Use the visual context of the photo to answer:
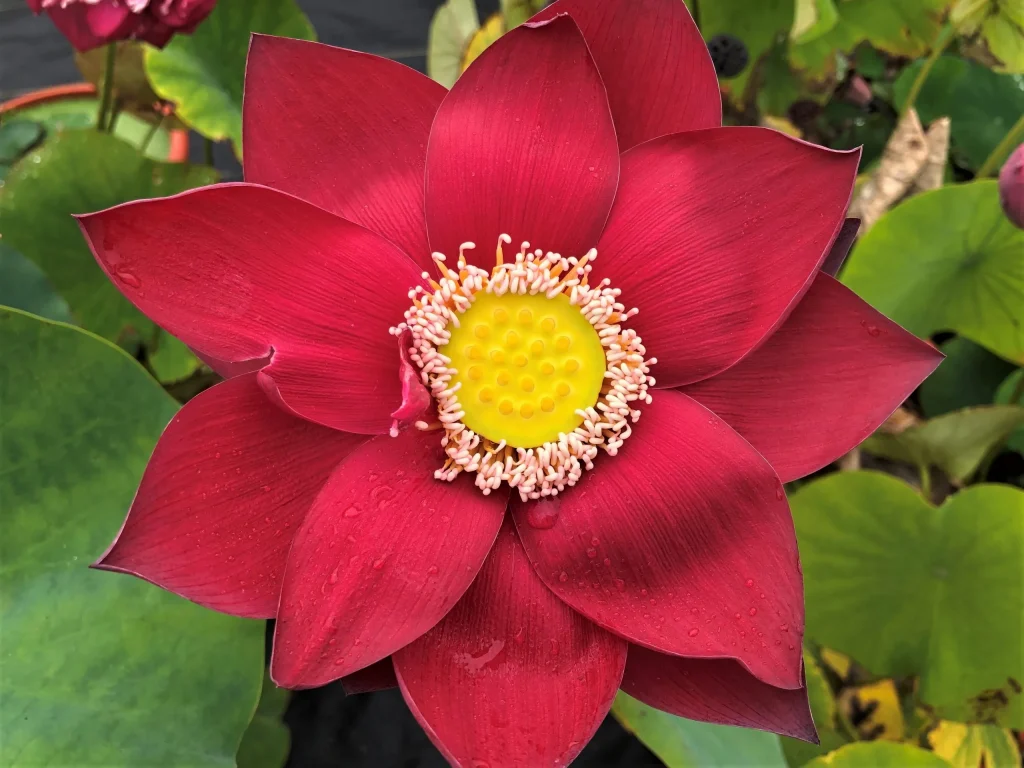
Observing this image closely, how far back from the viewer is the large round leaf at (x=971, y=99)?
0.96m

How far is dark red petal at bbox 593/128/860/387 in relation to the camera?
44cm

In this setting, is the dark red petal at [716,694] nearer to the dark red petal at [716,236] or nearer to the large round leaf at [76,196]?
the dark red petal at [716,236]

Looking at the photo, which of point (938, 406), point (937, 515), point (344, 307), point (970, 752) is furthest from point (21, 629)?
point (938, 406)

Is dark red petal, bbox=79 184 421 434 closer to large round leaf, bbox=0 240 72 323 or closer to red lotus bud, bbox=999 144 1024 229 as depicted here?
large round leaf, bbox=0 240 72 323

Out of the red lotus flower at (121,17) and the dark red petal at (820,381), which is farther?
the red lotus flower at (121,17)

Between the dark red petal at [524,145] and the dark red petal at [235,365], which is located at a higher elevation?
the dark red petal at [524,145]

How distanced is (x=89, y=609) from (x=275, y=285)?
282 millimetres

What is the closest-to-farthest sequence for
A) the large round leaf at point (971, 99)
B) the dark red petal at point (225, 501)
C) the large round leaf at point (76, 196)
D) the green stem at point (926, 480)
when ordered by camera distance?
the dark red petal at point (225, 501) → the large round leaf at point (76, 196) → the green stem at point (926, 480) → the large round leaf at point (971, 99)

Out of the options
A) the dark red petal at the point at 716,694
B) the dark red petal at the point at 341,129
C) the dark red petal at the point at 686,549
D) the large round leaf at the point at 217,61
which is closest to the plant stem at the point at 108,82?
the large round leaf at the point at 217,61

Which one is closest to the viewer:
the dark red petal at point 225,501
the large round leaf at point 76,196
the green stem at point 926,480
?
the dark red petal at point 225,501

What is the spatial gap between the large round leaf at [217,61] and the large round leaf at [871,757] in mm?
819

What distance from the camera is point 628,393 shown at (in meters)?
0.49

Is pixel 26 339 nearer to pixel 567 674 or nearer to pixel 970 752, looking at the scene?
pixel 567 674

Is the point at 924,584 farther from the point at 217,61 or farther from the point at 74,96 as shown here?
the point at 74,96
